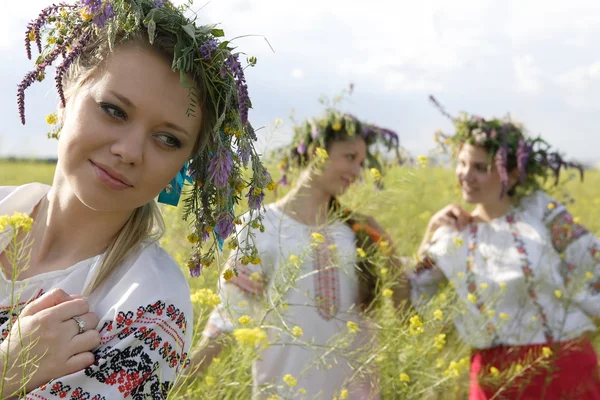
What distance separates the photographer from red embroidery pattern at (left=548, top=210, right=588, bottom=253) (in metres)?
3.14

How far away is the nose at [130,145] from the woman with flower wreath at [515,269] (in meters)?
1.83

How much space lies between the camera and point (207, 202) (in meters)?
1.34

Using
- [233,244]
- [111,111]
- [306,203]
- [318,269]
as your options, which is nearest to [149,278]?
[233,244]

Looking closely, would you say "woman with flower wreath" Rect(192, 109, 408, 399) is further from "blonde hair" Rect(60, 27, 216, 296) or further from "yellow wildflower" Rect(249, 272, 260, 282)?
"blonde hair" Rect(60, 27, 216, 296)

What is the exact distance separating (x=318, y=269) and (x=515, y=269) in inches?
44.3

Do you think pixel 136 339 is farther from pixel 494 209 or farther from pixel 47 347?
pixel 494 209

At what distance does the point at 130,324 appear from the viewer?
1119mm

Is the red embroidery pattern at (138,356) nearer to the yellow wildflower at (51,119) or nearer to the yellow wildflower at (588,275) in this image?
the yellow wildflower at (51,119)

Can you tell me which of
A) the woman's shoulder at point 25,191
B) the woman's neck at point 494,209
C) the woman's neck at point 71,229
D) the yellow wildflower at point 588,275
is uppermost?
the woman's neck at point 494,209

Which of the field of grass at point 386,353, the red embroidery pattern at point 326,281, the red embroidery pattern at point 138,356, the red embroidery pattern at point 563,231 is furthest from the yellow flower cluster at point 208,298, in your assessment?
the red embroidery pattern at point 563,231

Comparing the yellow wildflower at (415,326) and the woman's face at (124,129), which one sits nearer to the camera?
the woman's face at (124,129)

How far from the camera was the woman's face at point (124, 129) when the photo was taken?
120 cm

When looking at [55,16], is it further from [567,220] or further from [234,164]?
[567,220]

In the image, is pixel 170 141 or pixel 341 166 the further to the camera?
pixel 341 166
